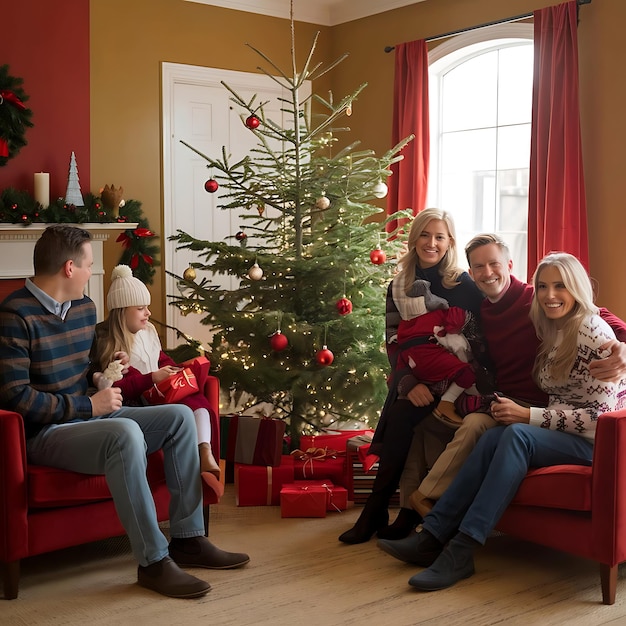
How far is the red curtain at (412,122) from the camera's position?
5816 mm

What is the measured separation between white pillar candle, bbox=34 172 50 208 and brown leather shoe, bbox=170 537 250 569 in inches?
113

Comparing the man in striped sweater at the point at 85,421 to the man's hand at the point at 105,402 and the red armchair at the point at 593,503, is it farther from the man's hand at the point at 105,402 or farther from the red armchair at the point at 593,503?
the red armchair at the point at 593,503

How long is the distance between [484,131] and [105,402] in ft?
12.0

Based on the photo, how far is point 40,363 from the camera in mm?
2951

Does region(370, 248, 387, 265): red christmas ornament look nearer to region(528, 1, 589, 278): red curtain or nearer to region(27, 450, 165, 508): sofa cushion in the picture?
region(528, 1, 589, 278): red curtain

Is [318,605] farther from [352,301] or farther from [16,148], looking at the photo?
[16,148]

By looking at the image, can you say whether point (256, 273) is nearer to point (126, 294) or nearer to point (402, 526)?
point (126, 294)

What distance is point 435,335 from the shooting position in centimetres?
347

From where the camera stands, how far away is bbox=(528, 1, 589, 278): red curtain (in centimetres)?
475

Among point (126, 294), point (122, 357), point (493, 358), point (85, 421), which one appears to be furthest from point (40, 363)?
point (493, 358)

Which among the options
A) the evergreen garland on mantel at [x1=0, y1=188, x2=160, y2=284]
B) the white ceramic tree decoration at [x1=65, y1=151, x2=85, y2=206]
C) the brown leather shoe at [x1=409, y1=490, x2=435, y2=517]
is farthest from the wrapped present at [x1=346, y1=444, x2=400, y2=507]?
the white ceramic tree decoration at [x1=65, y1=151, x2=85, y2=206]

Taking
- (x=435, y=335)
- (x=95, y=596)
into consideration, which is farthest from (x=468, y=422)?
(x=95, y=596)

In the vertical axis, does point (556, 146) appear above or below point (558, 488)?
above

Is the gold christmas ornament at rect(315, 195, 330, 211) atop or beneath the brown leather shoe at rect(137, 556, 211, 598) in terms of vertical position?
atop
